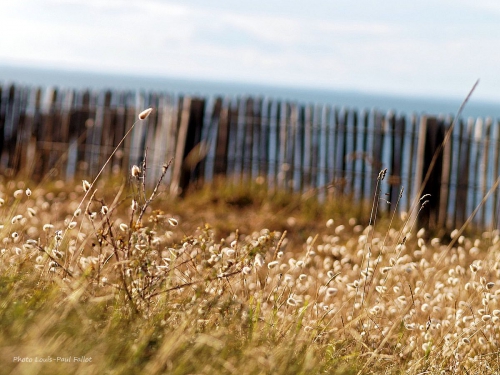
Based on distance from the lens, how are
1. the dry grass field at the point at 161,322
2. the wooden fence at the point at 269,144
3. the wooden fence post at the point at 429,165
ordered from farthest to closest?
1. the wooden fence at the point at 269,144
2. the wooden fence post at the point at 429,165
3. the dry grass field at the point at 161,322

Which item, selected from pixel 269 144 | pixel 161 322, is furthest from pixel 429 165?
pixel 161 322

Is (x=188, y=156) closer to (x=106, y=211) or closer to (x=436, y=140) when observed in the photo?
(x=436, y=140)

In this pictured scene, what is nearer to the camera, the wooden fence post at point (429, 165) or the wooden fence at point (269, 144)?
the wooden fence post at point (429, 165)

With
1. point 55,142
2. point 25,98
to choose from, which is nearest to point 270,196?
point 55,142

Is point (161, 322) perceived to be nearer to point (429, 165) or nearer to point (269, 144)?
point (429, 165)

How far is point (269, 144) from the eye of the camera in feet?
32.2

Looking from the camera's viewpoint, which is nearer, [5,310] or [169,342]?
[169,342]

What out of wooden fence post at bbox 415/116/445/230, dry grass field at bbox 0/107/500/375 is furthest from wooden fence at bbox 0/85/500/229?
dry grass field at bbox 0/107/500/375

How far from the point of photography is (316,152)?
32.0ft

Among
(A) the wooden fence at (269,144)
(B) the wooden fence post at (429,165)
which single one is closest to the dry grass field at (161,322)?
(B) the wooden fence post at (429,165)

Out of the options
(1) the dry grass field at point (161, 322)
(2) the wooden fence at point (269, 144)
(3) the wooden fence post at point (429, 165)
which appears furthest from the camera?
(2) the wooden fence at point (269, 144)

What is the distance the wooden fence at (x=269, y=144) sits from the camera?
9.12 meters

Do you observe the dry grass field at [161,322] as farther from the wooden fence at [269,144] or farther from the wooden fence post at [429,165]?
the wooden fence at [269,144]

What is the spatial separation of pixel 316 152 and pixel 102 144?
11.2 feet
